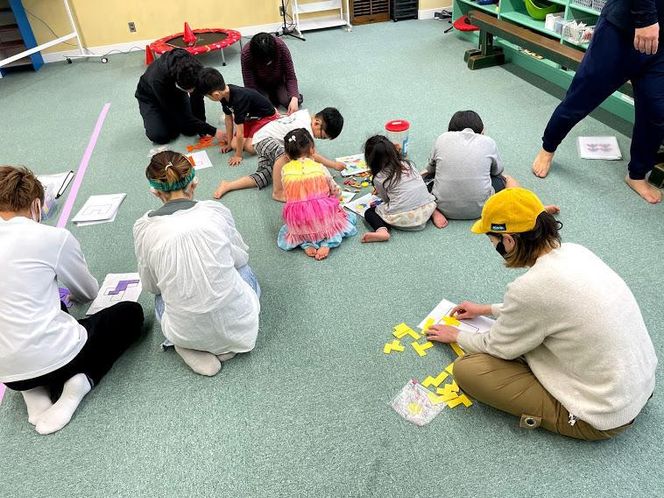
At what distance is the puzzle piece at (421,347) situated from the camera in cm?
196

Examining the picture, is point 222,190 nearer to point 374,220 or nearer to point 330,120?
point 330,120

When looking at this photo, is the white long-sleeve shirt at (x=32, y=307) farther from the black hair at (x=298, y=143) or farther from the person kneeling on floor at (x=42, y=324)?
the black hair at (x=298, y=143)

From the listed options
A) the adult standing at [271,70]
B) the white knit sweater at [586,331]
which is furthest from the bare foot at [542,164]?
the adult standing at [271,70]

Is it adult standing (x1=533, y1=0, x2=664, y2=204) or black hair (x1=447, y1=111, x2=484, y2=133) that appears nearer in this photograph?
adult standing (x1=533, y1=0, x2=664, y2=204)

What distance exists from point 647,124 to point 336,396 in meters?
2.32

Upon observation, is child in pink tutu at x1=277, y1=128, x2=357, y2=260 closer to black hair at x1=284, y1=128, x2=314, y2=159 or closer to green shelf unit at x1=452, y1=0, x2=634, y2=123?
black hair at x1=284, y1=128, x2=314, y2=159

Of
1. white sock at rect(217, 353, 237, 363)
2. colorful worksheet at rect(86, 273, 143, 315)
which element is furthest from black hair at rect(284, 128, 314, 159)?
white sock at rect(217, 353, 237, 363)

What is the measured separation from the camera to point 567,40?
4.11 metres

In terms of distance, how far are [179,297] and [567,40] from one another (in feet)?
13.1

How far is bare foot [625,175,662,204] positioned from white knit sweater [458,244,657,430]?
1650mm

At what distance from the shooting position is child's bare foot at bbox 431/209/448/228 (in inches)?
105

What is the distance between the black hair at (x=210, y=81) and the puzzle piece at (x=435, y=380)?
Answer: 7.91 ft

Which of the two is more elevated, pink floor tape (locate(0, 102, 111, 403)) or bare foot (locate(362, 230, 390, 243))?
pink floor tape (locate(0, 102, 111, 403))

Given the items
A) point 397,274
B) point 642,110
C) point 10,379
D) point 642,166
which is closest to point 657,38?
point 642,110
